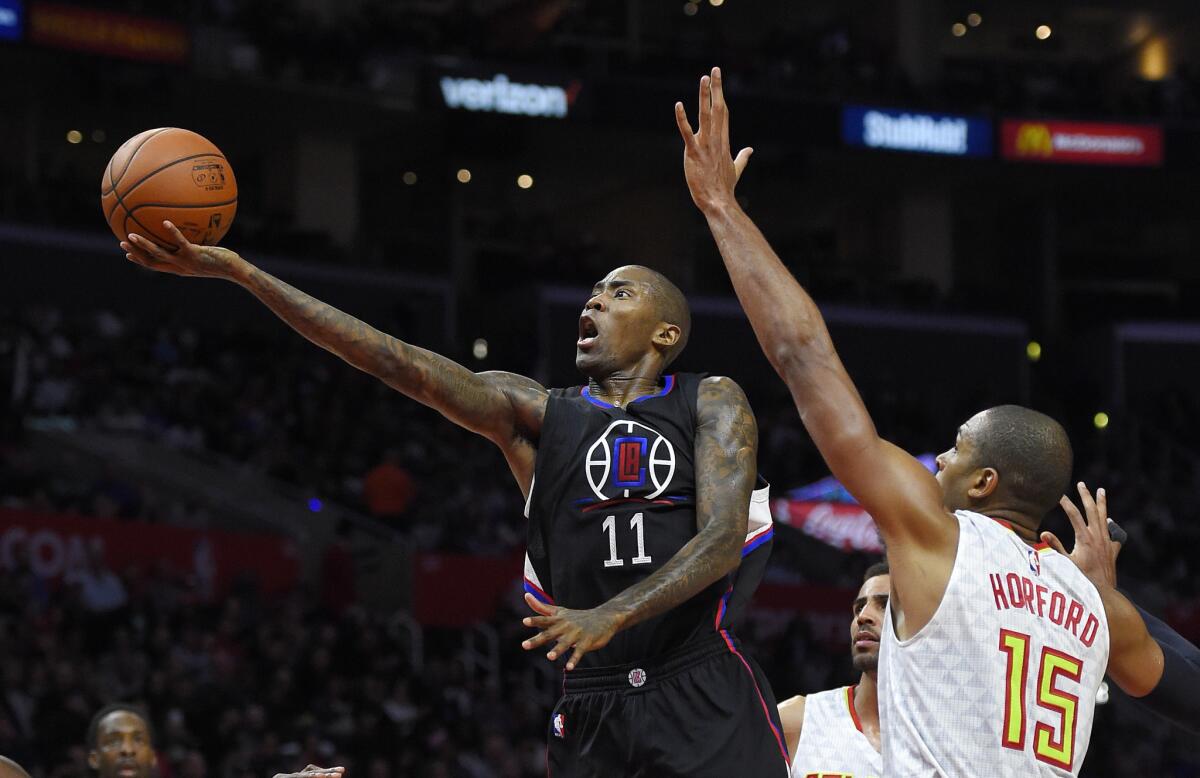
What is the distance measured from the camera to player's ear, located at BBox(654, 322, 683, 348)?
461 cm

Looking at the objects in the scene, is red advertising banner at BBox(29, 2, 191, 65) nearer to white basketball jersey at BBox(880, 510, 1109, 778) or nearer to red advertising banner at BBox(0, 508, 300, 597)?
red advertising banner at BBox(0, 508, 300, 597)

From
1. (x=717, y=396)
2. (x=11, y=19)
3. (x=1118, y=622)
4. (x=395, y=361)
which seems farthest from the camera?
(x=11, y=19)

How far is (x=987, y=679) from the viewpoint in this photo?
11.3ft

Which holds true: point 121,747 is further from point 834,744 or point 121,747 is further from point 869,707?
point 869,707

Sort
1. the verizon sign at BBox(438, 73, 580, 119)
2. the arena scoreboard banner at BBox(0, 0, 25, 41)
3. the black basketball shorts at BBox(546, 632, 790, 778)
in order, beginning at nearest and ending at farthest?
1. the black basketball shorts at BBox(546, 632, 790, 778)
2. the arena scoreboard banner at BBox(0, 0, 25, 41)
3. the verizon sign at BBox(438, 73, 580, 119)

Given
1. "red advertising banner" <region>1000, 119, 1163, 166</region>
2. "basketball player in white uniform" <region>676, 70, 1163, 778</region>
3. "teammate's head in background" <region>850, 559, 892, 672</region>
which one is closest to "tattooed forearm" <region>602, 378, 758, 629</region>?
"basketball player in white uniform" <region>676, 70, 1163, 778</region>

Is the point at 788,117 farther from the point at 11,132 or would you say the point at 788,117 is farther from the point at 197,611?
the point at 197,611

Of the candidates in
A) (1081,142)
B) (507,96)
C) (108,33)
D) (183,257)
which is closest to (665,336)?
(183,257)

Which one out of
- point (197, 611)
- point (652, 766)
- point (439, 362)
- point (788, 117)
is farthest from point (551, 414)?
point (788, 117)

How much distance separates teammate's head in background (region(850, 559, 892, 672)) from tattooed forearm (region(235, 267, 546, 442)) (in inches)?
63.8

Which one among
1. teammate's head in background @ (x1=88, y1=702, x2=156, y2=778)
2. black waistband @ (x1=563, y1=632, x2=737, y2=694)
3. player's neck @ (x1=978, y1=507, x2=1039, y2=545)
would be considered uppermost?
player's neck @ (x1=978, y1=507, x2=1039, y2=545)

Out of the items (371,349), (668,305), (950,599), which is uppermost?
(668,305)

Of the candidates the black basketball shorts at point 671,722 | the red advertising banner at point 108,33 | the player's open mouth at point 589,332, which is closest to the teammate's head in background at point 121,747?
the black basketball shorts at point 671,722

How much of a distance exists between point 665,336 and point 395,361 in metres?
0.81
